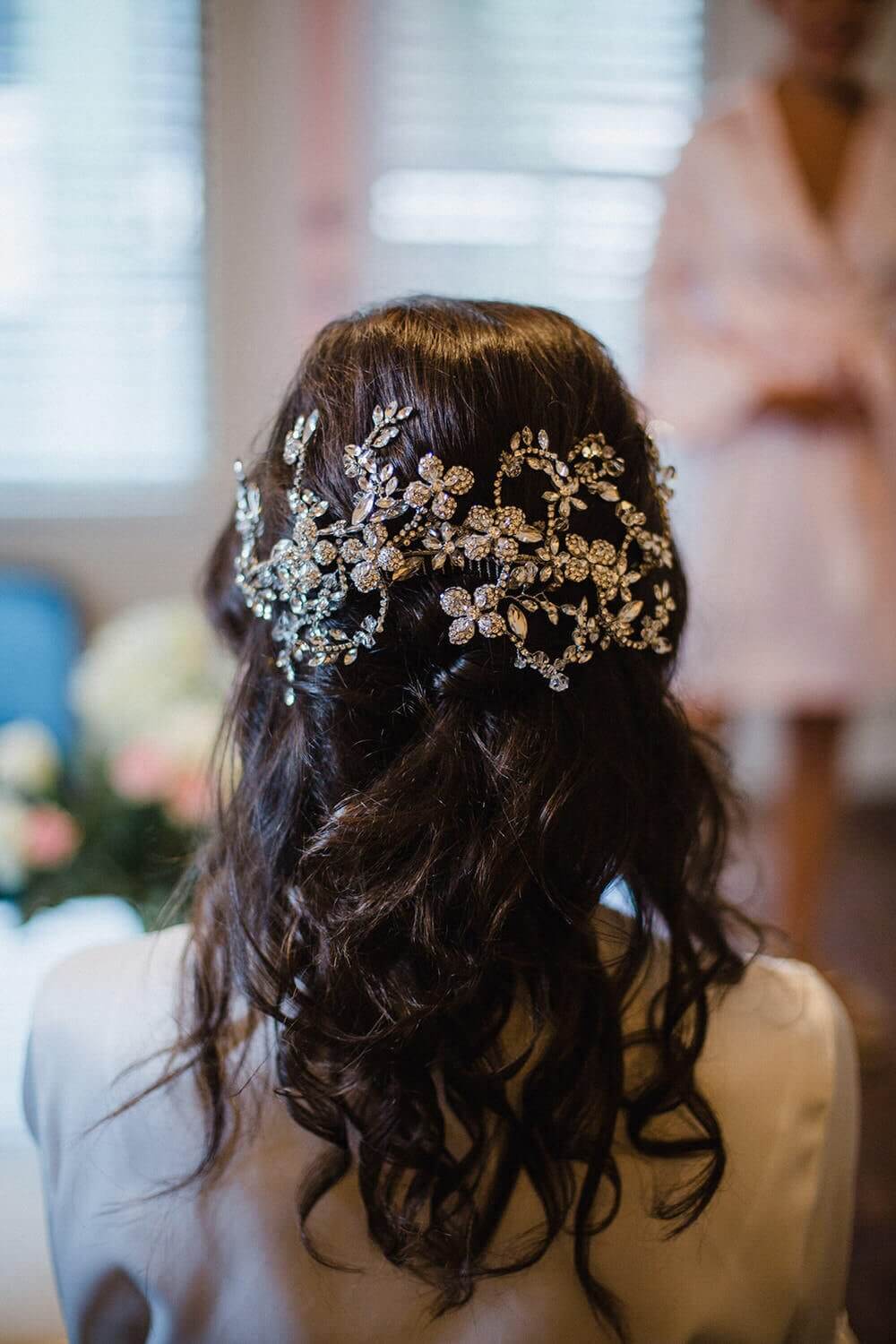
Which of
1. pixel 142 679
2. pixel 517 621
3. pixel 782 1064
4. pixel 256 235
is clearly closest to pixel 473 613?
pixel 517 621

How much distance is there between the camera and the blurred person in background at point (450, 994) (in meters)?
0.58

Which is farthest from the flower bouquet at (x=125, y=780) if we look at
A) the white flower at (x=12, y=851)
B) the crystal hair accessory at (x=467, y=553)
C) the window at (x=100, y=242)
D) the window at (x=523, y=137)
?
the window at (x=523, y=137)

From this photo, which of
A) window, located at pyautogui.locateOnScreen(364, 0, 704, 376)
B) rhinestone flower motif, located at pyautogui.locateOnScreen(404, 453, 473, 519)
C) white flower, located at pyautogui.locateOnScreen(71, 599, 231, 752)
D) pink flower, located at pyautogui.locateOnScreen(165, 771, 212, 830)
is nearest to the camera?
rhinestone flower motif, located at pyautogui.locateOnScreen(404, 453, 473, 519)

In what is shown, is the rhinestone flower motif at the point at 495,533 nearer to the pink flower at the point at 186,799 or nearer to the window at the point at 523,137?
the pink flower at the point at 186,799

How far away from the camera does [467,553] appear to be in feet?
1.87

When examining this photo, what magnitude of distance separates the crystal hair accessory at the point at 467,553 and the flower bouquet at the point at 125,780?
23.9 inches

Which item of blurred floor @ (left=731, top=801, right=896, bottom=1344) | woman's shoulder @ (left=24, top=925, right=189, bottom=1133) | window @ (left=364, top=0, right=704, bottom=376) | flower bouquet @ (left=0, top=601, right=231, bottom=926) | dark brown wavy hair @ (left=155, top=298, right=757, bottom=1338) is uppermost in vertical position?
window @ (left=364, top=0, right=704, bottom=376)

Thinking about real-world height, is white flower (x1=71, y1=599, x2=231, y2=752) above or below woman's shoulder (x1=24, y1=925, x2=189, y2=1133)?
below

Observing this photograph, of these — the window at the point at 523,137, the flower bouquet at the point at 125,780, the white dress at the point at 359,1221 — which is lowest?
the flower bouquet at the point at 125,780

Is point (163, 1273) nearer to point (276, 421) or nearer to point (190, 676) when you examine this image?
point (276, 421)

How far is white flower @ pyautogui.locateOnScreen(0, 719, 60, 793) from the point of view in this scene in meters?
1.40

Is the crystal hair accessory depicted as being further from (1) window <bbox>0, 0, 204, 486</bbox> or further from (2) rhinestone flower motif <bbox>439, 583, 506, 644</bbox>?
(1) window <bbox>0, 0, 204, 486</bbox>

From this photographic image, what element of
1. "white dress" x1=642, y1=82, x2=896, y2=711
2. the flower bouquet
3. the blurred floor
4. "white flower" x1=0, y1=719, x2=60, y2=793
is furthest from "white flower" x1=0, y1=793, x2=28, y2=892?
"white dress" x1=642, y1=82, x2=896, y2=711

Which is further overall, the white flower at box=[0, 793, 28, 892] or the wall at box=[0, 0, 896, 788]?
the wall at box=[0, 0, 896, 788]
